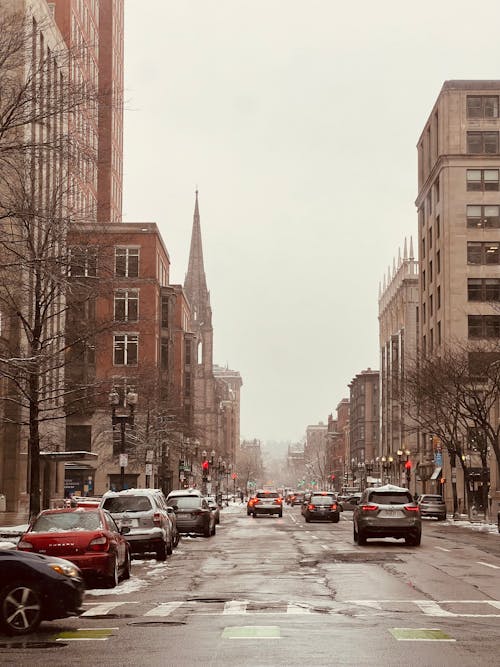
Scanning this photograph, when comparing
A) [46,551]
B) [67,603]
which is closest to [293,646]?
[67,603]

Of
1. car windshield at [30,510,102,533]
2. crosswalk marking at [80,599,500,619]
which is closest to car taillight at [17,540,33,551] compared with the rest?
car windshield at [30,510,102,533]

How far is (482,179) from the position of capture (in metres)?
93.8

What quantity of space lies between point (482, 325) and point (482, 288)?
343cm

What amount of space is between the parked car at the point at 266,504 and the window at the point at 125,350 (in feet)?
90.3

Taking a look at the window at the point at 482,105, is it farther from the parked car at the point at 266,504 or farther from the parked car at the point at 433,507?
the parked car at the point at 266,504

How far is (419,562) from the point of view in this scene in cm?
2609

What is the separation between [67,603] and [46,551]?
588 centimetres

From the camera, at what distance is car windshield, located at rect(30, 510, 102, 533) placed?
1906 centimetres

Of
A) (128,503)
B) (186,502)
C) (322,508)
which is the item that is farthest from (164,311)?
(128,503)

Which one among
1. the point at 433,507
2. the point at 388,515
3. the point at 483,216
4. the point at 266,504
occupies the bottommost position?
the point at 433,507

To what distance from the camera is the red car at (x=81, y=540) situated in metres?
18.5

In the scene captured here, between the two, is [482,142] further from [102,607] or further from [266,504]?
[102,607]

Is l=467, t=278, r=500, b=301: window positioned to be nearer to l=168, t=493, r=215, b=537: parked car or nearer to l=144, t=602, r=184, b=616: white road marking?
l=168, t=493, r=215, b=537: parked car

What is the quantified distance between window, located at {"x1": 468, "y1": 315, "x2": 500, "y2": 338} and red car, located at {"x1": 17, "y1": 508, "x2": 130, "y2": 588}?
73312 millimetres
